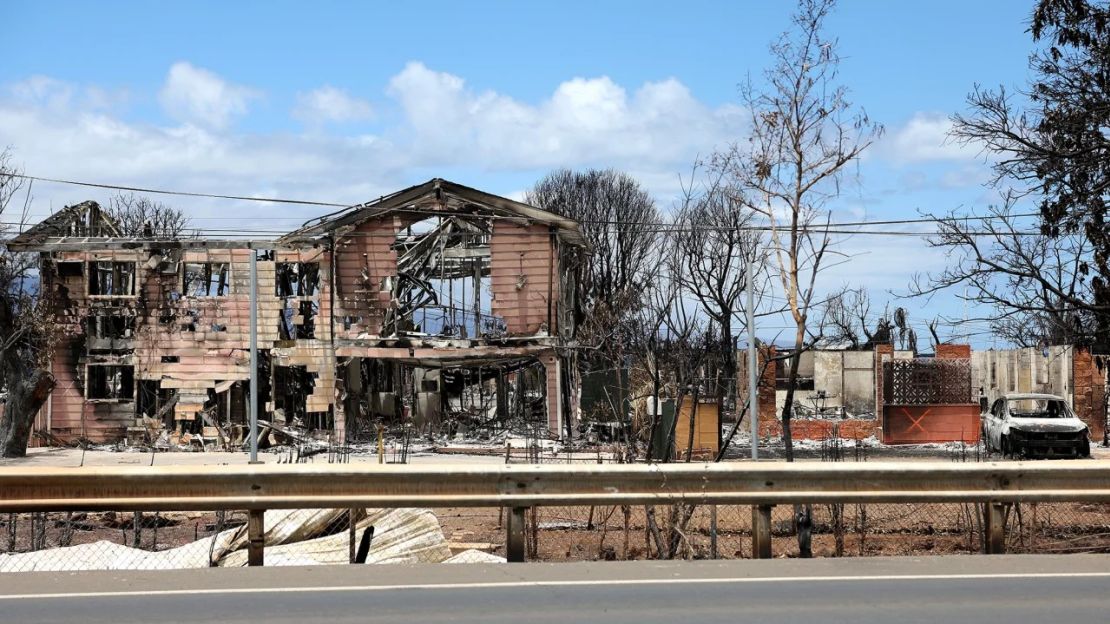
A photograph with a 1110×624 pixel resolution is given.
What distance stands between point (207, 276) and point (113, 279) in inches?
113

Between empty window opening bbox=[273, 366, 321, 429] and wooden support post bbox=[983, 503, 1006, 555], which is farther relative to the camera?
empty window opening bbox=[273, 366, 321, 429]

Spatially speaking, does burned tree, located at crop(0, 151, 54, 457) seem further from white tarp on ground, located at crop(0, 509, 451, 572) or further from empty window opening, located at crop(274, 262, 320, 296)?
white tarp on ground, located at crop(0, 509, 451, 572)

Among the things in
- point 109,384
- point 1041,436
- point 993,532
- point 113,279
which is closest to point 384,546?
point 993,532

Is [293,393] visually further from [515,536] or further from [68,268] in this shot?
[515,536]

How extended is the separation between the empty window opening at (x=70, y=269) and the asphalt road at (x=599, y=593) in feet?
91.2

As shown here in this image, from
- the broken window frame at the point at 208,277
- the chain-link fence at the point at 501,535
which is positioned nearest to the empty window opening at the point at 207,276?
the broken window frame at the point at 208,277

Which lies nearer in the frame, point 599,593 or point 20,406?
point 599,593

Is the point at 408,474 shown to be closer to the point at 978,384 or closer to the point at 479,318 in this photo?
the point at 479,318

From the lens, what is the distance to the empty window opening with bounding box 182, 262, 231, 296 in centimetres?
3584

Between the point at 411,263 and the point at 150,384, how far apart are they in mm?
8637

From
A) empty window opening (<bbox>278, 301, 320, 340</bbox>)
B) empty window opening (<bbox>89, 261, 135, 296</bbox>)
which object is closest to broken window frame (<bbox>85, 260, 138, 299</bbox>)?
empty window opening (<bbox>89, 261, 135, 296</bbox>)

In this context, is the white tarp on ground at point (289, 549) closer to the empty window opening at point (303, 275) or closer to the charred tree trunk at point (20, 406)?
the charred tree trunk at point (20, 406)

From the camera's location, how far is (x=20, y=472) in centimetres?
1034

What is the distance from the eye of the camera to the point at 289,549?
12.3m
